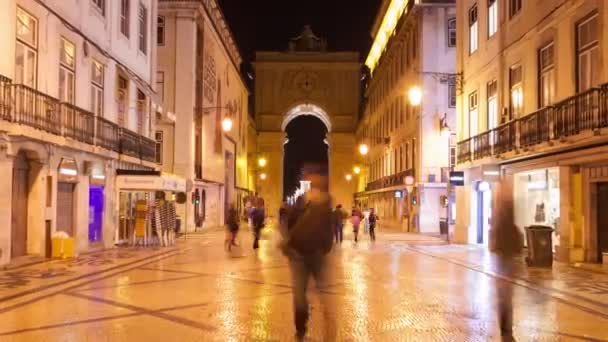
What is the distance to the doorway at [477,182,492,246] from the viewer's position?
91.8 ft

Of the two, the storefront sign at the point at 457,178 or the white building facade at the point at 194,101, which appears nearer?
the storefront sign at the point at 457,178

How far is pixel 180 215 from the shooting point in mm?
40031

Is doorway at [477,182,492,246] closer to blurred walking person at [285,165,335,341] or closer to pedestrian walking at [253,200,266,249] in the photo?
pedestrian walking at [253,200,266,249]

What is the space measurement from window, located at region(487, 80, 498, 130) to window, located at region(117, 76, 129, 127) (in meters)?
14.3

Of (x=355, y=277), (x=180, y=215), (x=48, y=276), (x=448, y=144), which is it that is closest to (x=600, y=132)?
(x=355, y=277)

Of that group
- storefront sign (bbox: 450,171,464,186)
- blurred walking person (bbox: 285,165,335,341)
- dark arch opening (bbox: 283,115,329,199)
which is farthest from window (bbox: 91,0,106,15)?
dark arch opening (bbox: 283,115,329,199)

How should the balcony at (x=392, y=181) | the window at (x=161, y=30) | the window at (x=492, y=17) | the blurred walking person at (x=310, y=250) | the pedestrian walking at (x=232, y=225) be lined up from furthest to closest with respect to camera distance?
the balcony at (x=392, y=181), the window at (x=161, y=30), the window at (x=492, y=17), the pedestrian walking at (x=232, y=225), the blurred walking person at (x=310, y=250)

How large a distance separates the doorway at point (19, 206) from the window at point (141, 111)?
1078 cm

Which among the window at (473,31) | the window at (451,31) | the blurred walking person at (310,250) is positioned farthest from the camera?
the window at (451,31)

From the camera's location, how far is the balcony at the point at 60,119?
54.3 feet

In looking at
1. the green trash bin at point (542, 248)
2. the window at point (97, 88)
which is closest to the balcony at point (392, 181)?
the window at point (97, 88)

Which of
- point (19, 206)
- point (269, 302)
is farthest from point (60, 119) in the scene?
point (269, 302)

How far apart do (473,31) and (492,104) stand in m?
4.43

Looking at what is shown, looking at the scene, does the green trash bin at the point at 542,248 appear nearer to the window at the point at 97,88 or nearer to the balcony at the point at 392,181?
the window at the point at 97,88
